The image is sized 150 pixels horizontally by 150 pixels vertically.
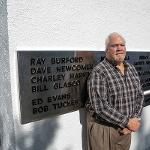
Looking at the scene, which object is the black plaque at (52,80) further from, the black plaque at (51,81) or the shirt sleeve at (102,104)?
the shirt sleeve at (102,104)

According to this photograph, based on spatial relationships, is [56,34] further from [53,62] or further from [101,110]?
[101,110]

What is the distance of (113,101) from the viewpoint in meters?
3.16

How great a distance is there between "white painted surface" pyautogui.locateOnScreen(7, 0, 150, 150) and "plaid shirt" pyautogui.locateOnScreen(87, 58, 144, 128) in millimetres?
418

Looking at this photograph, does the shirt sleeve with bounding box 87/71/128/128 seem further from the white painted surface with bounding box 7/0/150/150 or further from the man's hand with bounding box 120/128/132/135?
the white painted surface with bounding box 7/0/150/150

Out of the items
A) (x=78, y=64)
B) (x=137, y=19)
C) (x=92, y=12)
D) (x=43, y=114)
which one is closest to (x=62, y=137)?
(x=43, y=114)

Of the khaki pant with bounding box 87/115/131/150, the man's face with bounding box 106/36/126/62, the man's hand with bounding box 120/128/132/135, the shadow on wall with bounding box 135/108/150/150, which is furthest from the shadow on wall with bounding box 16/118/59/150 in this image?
the shadow on wall with bounding box 135/108/150/150

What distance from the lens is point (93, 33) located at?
3580 millimetres

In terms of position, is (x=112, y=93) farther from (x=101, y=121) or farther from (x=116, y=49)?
(x=116, y=49)

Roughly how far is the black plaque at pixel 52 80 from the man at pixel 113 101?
245 mm

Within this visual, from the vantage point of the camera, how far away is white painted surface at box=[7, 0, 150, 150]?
2.84m

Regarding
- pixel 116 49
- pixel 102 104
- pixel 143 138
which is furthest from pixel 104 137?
pixel 143 138

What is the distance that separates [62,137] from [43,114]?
43 cm

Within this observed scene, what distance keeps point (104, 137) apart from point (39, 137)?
2.25ft

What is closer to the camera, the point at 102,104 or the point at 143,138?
the point at 102,104
